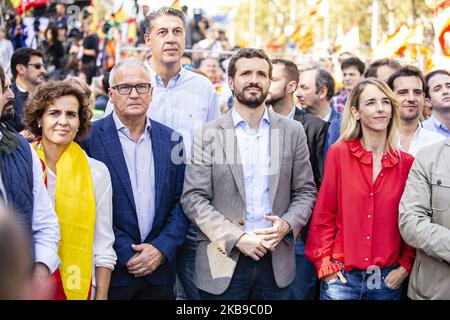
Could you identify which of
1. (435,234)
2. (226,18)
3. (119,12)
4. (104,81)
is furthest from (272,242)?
(226,18)

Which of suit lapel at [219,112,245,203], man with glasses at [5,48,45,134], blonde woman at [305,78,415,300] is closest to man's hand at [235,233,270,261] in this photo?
suit lapel at [219,112,245,203]

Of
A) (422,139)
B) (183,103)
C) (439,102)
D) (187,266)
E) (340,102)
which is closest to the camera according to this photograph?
(187,266)

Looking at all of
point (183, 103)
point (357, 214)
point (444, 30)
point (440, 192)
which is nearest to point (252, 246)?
point (357, 214)

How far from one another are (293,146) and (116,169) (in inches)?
47.5

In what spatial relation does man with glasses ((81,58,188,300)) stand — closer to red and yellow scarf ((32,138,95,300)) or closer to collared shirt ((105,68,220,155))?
red and yellow scarf ((32,138,95,300))

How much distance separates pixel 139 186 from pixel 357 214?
144 cm

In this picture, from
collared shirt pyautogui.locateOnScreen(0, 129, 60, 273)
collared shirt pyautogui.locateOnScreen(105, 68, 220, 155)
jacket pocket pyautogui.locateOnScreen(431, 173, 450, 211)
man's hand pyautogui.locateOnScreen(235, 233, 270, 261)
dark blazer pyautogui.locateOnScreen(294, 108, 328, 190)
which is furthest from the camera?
dark blazer pyautogui.locateOnScreen(294, 108, 328, 190)

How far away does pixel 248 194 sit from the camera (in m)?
4.98

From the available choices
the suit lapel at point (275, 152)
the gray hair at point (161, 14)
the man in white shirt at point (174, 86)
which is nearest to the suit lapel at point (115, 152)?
the man in white shirt at point (174, 86)

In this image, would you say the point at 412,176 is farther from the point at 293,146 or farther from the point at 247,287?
the point at 247,287

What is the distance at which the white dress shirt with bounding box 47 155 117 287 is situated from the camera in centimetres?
466

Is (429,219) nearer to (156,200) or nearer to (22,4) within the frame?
(156,200)

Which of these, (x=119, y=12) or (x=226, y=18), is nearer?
(x=119, y=12)

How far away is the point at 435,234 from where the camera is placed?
4.56 meters
